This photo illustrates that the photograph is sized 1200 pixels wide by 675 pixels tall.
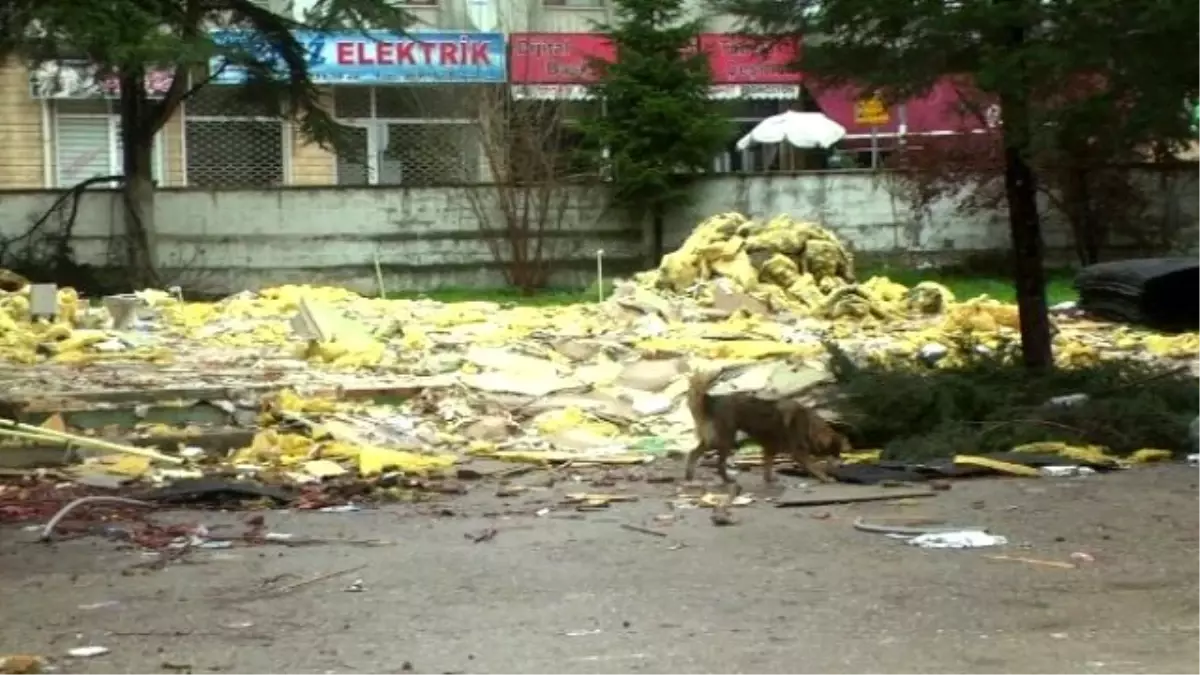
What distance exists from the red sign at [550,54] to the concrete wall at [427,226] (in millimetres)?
3683

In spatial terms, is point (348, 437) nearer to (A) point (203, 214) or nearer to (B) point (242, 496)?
(B) point (242, 496)

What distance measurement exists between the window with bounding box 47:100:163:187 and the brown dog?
2283 cm

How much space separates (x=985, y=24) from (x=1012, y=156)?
170cm

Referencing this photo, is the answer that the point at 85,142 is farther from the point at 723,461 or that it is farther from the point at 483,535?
the point at 483,535

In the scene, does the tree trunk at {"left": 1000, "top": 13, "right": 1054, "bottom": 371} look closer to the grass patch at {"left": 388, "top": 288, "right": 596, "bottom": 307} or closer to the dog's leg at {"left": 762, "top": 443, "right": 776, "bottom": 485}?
the dog's leg at {"left": 762, "top": 443, "right": 776, "bottom": 485}

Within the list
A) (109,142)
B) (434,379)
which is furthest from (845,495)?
(109,142)

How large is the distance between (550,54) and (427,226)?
5661 millimetres

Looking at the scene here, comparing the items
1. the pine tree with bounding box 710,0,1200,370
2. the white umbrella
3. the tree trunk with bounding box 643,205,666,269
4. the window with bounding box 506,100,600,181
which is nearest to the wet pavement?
the pine tree with bounding box 710,0,1200,370

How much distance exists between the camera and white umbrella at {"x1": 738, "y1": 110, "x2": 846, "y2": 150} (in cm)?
2953

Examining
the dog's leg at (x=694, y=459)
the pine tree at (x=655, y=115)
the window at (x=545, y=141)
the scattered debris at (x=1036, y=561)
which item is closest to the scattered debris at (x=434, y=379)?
the dog's leg at (x=694, y=459)

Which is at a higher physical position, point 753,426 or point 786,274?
point 786,274

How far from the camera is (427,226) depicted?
2697 centimetres

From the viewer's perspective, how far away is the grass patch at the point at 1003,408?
1027 cm

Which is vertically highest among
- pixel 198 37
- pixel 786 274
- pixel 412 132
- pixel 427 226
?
pixel 412 132
